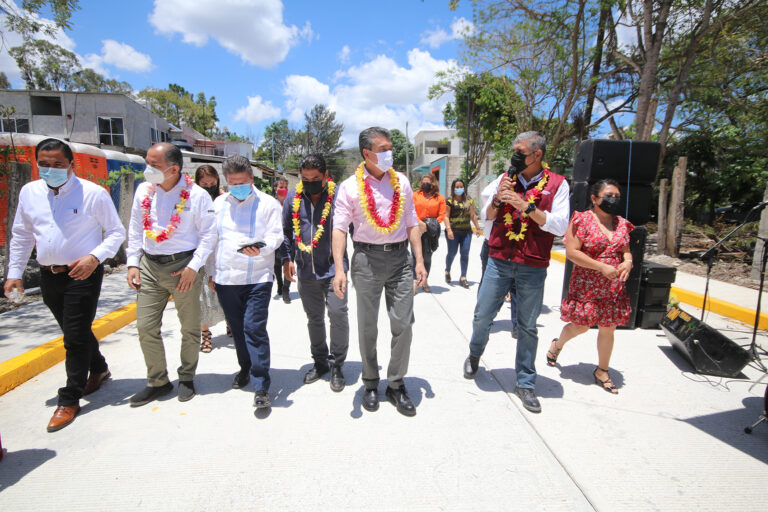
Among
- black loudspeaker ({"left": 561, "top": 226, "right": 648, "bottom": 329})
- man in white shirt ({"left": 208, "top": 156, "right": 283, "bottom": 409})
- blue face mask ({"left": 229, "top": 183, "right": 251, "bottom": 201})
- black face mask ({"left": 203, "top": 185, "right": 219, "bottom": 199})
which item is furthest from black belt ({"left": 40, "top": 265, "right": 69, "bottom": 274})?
black loudspeaker ({"left": 561, "top": 226, "right": 648, "bottom": 329})

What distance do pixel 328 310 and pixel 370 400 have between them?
2.79ft

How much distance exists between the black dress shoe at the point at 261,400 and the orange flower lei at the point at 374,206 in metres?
1.55

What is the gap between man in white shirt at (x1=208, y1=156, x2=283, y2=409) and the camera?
10.2 ft

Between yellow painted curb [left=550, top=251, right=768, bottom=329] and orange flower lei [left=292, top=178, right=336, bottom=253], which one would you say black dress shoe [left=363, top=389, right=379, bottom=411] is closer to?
orange flower lei [left=292, top=178, right=336, bottom=253]

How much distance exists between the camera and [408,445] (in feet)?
8.61

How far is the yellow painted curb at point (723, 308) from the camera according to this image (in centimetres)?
498

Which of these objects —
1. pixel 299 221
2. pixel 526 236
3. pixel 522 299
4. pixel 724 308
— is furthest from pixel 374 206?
pixel 724 308

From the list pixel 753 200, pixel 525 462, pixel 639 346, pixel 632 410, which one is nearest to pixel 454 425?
pixel 525 462

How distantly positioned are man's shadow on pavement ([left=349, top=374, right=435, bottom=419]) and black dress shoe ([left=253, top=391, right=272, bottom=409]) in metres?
0.64

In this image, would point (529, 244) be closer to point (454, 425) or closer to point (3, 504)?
point (454, 425)

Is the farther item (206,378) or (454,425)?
(206,378)

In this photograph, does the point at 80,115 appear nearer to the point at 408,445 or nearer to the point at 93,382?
the point at 93,382

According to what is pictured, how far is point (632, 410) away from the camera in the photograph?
3082mm

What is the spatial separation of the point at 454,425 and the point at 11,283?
3383 millimetres
